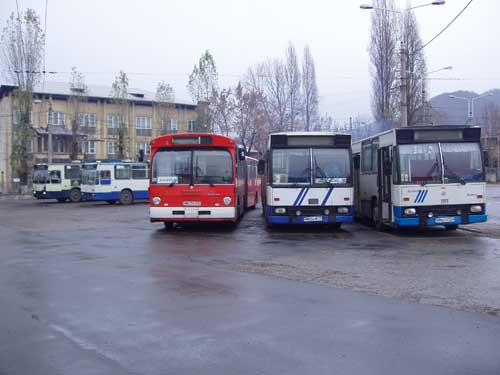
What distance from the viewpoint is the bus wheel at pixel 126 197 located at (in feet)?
124

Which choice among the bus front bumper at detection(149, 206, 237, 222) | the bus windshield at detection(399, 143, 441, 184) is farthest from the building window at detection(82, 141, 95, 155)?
the bus windshield at detection(399, 143, 441, 184)

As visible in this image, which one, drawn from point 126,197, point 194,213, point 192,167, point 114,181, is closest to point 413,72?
point 126,197

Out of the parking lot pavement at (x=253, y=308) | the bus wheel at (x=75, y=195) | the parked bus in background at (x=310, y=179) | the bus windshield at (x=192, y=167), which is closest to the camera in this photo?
the parking lot pavement at (x=253, y=308)

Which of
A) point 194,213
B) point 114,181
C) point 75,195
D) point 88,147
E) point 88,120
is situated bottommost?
point 194,213

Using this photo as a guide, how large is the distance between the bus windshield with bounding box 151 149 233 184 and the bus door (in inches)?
175

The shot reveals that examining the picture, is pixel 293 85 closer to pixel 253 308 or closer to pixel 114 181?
pixel 114 181

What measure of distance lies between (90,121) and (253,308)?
2668 inches

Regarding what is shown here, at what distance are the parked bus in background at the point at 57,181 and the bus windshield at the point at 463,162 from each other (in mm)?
32383

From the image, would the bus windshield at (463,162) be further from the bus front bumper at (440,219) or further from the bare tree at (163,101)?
the bare tree at (163,101)

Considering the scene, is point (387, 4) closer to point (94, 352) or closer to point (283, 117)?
point (283, 117)

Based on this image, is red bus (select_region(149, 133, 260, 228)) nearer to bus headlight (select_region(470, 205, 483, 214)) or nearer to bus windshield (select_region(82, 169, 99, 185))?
bus headlight (select_region(470, 205, 483, 214))

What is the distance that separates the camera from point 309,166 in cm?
1666

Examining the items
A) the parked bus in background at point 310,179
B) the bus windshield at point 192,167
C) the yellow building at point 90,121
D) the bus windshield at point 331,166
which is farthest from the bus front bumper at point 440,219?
the yellow building at point 90,121

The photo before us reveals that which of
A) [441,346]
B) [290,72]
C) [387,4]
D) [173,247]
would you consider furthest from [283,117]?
[441,346]
